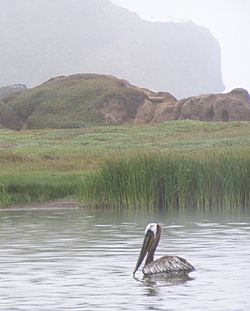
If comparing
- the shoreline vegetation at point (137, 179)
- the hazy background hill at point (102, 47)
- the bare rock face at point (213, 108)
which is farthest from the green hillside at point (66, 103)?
the hazy background hill at point (102, 47)

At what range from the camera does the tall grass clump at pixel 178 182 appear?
29281 mm

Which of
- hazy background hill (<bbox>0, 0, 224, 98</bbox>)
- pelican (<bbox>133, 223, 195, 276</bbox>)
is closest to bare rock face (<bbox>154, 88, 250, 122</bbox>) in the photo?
pelican (<bbox>133, 223, 195, 276</bbox>)

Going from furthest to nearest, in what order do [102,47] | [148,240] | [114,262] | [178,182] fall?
[102,47]
[178,182]
[114,262]
[148,240]

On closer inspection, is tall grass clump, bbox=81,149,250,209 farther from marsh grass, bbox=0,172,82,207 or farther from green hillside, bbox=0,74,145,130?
green hillside, bbox=0,74,145,130

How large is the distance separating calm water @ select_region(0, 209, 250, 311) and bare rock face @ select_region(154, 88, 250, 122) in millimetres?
43337

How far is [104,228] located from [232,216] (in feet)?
11.2

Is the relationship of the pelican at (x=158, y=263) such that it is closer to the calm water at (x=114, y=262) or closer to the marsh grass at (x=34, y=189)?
the calm water at (x=114, y=262)

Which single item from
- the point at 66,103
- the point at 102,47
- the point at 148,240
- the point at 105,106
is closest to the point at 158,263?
the point at 148,240

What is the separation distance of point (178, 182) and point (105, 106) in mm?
50299

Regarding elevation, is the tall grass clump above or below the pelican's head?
above

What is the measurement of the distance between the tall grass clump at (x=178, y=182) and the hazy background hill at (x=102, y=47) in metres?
117

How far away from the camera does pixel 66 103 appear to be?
81.8m

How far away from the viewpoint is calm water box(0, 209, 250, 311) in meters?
14.4

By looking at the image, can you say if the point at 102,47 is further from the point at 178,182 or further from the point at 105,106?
the point at 178,182
